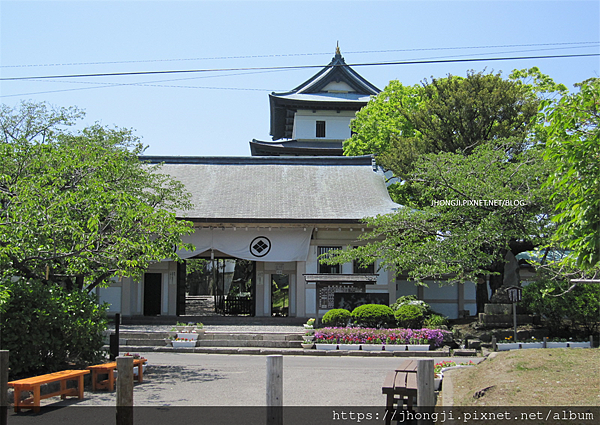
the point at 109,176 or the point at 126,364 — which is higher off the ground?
the point at 109,176

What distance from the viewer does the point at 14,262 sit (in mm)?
10867

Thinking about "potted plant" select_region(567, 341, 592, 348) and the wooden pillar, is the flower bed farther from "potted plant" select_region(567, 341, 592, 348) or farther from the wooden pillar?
the wooden pillar

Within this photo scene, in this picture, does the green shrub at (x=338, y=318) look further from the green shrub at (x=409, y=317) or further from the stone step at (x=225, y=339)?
the green shrub at (x=409, y=317)

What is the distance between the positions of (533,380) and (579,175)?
3799mm

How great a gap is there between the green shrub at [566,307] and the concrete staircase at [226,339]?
7647mm

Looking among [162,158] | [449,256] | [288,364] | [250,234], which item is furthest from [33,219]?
[162,158]

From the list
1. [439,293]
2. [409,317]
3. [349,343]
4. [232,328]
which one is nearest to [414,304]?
[409,317]

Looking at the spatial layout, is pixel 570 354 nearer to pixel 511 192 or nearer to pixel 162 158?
pixel 511 192

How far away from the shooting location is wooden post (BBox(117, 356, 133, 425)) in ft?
21.5

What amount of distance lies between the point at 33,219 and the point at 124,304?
1476 cm

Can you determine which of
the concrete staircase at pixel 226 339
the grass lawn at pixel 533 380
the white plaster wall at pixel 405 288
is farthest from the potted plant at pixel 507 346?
the white plaster wall at pixel 405 288

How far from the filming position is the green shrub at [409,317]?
18750 mm

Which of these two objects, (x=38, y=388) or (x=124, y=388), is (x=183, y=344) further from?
(x=124, y=388)

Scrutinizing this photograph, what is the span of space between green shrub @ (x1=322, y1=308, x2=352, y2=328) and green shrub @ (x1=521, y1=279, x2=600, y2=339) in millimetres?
5945
